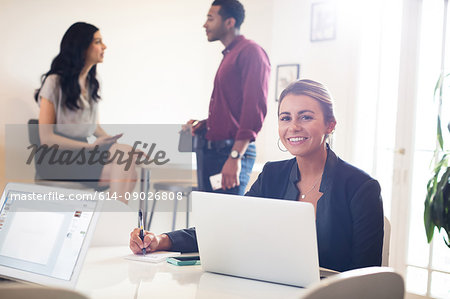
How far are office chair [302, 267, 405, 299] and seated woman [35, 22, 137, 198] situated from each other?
99.8 inches

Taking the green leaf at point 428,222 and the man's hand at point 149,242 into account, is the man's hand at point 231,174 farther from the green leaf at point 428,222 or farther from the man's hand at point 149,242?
the man's hand at point 149,242

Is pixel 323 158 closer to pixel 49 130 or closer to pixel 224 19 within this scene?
pixel 224 19

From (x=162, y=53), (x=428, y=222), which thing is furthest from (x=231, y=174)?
(x=162, y=53)

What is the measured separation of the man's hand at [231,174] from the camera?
295cm

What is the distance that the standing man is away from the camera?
297 cm

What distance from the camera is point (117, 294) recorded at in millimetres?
1143

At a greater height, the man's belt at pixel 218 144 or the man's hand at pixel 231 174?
the man's belt at pixel 218 144

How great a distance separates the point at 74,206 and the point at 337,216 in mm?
786

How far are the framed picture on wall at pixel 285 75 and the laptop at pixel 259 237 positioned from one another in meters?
2.81

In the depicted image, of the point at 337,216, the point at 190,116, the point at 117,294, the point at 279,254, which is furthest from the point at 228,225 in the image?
the point at 190,116

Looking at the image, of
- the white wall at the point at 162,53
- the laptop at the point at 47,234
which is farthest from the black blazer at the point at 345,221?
the white wall at the point at 162,53

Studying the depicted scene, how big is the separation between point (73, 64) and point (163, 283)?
2447 mm

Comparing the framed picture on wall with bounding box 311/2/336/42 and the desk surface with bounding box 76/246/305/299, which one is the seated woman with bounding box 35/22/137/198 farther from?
the desk surface with bounding box 76/246/305/299

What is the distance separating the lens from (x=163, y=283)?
49.0 inches
